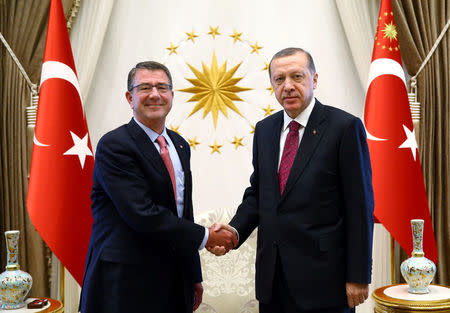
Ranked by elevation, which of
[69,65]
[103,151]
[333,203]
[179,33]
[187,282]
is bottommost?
[187,282]

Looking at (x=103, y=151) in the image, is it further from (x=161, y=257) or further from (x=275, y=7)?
(x=275, y=7)

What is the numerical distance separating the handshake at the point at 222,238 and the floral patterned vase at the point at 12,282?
1.11m

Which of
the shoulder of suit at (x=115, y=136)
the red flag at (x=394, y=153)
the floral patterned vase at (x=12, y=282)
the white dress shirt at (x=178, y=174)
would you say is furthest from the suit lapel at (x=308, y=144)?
the floral patterned vase at (x=12, y=282)

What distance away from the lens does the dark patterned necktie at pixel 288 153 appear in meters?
1.90

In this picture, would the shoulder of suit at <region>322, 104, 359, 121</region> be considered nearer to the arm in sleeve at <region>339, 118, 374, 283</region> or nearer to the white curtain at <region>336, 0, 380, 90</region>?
the arm in sleeve at <region>339, 118, 374, 283</region>

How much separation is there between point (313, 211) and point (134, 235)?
0.74m

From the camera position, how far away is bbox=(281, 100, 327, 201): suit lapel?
6.06ft

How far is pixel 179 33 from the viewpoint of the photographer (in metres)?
3.57

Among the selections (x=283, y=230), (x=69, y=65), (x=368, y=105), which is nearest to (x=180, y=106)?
(x=69, y=65)

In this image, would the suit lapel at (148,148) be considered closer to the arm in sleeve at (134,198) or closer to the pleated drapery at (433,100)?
the arm in sleeve at (134,198)

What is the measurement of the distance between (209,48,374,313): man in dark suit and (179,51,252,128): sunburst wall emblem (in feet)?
5.20

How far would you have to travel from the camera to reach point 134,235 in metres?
1.86

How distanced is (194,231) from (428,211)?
75.0 inches

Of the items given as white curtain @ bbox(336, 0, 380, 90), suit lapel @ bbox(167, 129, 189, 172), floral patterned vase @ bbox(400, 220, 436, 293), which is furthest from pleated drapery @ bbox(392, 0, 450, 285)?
suit lapel @ bbox(167, 129, 189, 172)
